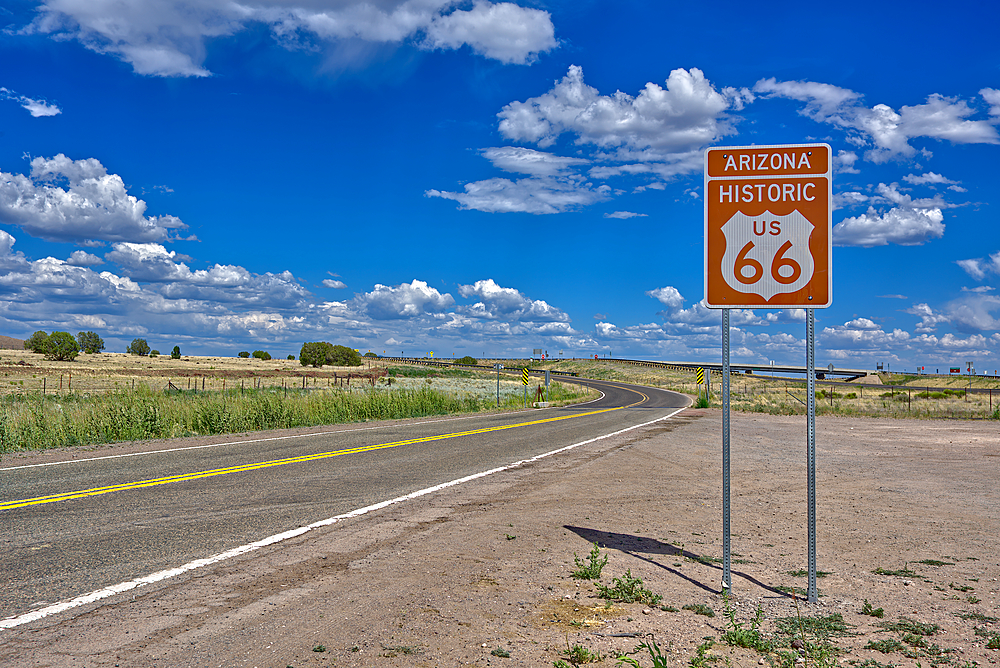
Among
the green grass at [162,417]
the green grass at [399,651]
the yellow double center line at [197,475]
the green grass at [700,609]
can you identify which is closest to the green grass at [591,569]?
the green grass at [700,609]

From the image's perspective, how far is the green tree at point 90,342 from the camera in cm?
10175

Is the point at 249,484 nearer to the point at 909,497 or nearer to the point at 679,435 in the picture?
→ the point at 909,497

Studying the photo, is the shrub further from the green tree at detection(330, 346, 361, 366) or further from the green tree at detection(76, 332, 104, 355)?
the green tree at detection(76, 332, 104, 355)

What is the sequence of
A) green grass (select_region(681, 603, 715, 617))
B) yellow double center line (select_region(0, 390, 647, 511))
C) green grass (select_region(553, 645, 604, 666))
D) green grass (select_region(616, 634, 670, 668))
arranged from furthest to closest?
yellow double center line (select_region(0, 390, 647, 511)), green grass (select_region(681, 603, 715, 617)), green grass (select_region(553, 645, 604, 666)), green grass (select_region(616, 634, 670, 668))

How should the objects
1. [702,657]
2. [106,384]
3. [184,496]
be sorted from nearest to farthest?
[702,657]
[184,496]
[106,384]

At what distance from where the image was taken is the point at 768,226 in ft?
17.0

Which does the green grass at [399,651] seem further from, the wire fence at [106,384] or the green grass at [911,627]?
the wire fence at [106,384]

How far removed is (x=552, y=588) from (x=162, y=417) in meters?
15.9

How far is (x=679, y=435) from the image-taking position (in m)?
20.6

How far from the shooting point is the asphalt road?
19.1ft

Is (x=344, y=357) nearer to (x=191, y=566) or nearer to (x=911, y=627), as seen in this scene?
(x=191, y=566)

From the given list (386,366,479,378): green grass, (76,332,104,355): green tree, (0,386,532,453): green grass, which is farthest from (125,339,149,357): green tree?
(0,386,532,453): green grass

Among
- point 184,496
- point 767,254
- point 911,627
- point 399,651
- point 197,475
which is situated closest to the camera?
point 399,651

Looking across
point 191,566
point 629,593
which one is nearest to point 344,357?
point 191,566
